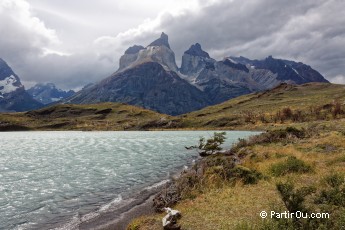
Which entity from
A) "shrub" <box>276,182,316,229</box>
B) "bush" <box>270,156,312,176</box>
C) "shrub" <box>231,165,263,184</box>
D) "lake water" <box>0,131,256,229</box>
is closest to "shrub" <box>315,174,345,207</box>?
"shrub" <box>276,182,316,229</box>

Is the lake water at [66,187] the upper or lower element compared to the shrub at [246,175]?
lower

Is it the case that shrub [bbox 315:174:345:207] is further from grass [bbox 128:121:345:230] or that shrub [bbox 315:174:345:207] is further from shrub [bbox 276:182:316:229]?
shrub [bbox 276:182:316:229]

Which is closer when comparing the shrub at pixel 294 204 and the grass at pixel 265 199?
the shrub at pixel 294 204

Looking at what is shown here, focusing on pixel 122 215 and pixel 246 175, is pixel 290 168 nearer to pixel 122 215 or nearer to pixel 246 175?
pixel 246 175

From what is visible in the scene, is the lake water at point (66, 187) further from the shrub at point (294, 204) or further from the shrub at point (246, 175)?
the shrub at point (294, 204)

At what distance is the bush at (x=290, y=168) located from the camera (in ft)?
107

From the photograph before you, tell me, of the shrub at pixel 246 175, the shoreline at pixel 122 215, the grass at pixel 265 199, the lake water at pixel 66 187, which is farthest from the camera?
the shrub at pixel 246 175

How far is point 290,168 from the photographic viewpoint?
109 feet

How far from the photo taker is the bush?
32656 millimetres

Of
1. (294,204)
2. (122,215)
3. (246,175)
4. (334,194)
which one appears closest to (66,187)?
(122,215)

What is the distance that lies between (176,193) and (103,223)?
7110 mm

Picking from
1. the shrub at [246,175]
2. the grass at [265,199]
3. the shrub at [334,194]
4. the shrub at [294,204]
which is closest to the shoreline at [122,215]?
the grass at [265,199]

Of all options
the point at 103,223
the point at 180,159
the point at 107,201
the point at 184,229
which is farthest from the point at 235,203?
the point at 180,159

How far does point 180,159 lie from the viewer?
222ft
